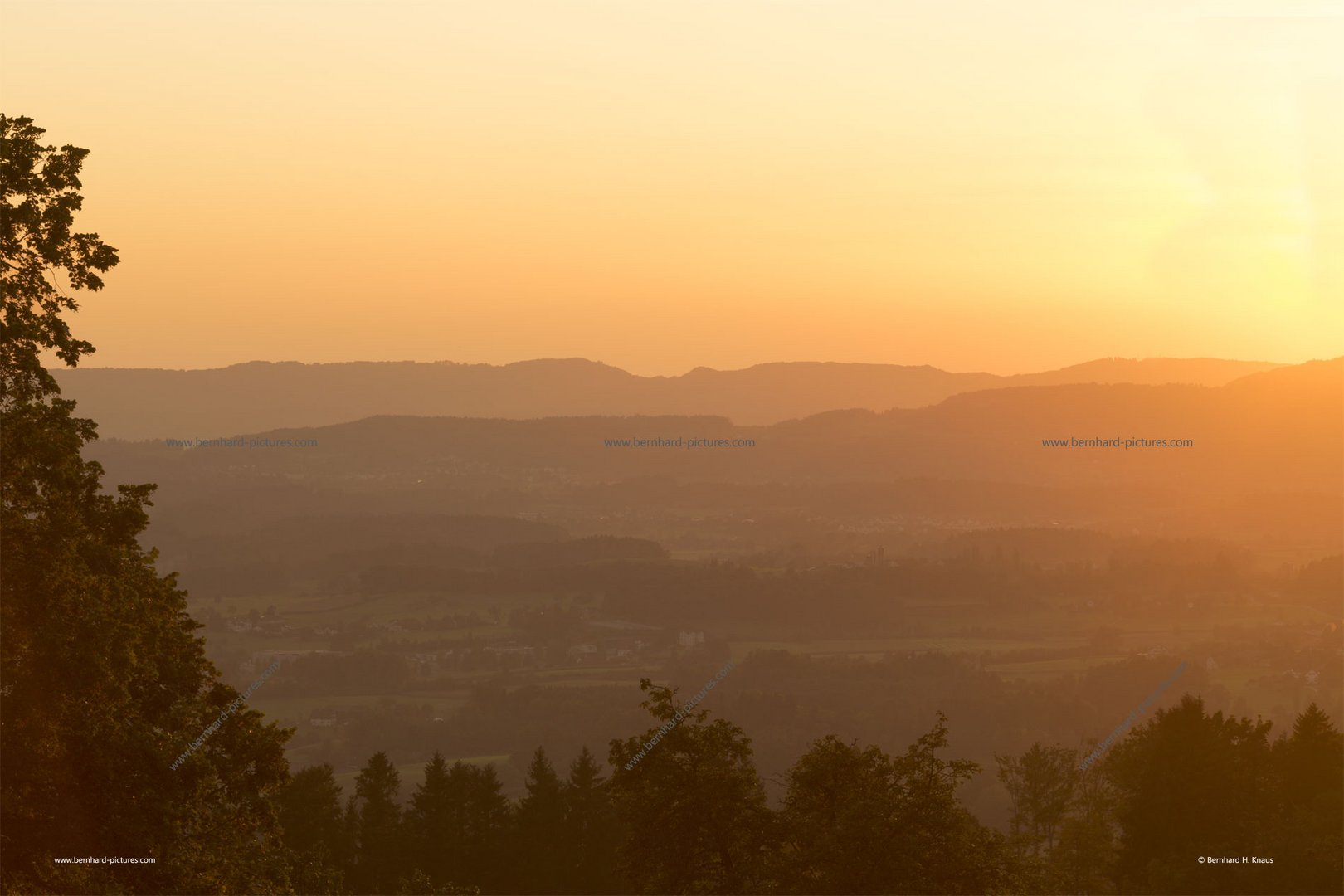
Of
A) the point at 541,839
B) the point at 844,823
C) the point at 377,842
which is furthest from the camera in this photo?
the point at 541,839

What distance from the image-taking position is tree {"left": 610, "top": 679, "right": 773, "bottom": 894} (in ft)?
119

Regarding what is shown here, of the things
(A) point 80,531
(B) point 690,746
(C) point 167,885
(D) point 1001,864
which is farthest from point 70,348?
(D) point 1001,864

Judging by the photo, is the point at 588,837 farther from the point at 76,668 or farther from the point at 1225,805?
the point at 76,668

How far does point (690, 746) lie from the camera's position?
37125 mm

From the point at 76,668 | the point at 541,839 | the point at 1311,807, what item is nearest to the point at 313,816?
the point at 541,839

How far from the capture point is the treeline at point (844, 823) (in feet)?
111

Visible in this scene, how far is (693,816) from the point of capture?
3653 centimetres

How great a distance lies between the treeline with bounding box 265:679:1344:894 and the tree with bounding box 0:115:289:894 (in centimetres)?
534

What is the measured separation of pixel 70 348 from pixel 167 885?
36.3 feet

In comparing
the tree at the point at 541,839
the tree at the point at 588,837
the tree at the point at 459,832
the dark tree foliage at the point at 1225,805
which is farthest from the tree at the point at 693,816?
the tree at the point at 541,839

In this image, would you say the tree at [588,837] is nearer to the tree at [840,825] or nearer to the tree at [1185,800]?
the tree at [1185,800]

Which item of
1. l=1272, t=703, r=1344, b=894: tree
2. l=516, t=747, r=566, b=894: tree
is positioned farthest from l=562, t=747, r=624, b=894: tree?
l=1272, t=703, r=1344, b=894: tree

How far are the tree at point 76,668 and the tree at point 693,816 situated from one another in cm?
1136

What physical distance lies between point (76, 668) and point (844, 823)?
18.7 metres
